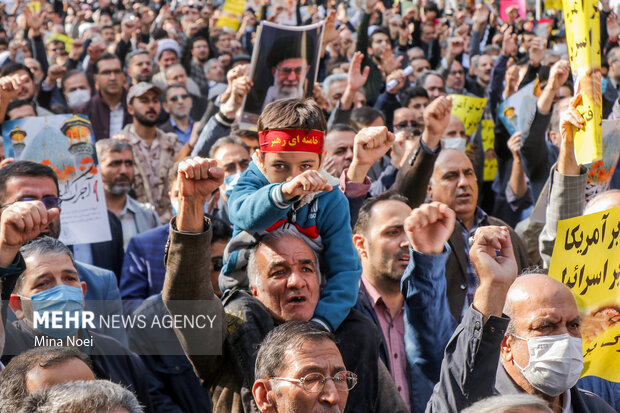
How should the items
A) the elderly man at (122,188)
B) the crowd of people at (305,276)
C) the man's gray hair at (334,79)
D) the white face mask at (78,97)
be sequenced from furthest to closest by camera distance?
the white face mask at (78,97) → the man's gray hair at (334,79) → the elderly man at (122,188) → the crowd of people at (305,276)

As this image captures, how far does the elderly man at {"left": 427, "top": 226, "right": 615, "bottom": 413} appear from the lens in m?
3.08

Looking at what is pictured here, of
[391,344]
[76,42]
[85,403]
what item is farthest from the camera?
[76,42]

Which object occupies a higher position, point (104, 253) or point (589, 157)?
point (589, 157)

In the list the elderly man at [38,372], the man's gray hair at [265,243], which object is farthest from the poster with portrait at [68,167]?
the elderly man at [38,372]

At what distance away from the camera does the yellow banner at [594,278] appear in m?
3.82

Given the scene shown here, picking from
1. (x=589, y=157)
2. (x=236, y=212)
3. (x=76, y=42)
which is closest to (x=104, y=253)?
(x=236, y=212)

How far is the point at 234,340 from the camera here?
3.37m

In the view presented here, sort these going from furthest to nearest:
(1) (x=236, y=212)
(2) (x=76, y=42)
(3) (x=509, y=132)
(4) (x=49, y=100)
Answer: (2) (x=76, y=42) → (4) (x=49, y=100) → (3) (x=509, y=132) → (1) (x=236, y=212)

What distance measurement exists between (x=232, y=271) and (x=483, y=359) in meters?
1.12

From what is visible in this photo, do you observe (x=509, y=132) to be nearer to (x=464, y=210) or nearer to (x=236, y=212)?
(x=464, y=210)

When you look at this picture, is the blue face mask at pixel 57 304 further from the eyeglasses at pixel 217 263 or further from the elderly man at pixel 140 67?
the elderly man at pixel 140 67

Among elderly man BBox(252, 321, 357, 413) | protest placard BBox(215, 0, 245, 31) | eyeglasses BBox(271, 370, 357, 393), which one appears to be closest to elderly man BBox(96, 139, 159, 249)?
elderly man BBox(252, 321, 357, 413)

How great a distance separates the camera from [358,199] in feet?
14.8

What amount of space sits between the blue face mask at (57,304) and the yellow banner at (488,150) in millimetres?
5021
